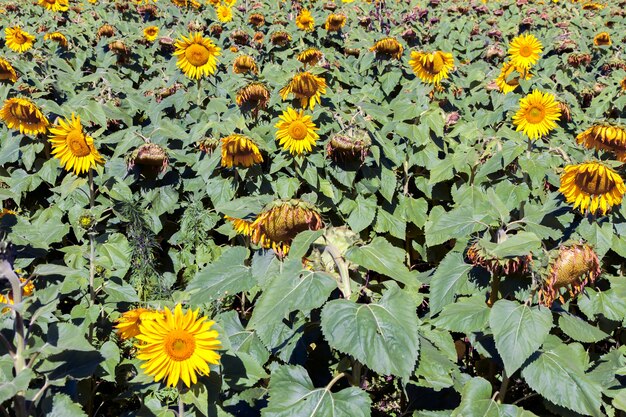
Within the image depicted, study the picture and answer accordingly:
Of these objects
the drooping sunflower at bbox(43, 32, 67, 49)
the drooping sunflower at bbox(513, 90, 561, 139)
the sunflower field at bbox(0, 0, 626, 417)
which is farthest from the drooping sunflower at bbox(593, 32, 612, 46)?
the drooping sunflower at bbox(43, 32, 67, 49)

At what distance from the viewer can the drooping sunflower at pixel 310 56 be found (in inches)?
172

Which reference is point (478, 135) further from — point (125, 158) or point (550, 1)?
point (550, 1)

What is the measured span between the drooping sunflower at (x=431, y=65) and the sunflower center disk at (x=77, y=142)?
7.93 feet

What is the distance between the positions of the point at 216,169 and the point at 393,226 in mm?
1241

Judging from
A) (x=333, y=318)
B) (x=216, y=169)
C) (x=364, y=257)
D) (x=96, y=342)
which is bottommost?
(x=96, y=342)

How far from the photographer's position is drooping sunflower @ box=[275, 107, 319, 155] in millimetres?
3320

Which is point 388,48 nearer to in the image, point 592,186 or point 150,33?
point 592,186

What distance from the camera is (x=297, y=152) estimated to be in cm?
339

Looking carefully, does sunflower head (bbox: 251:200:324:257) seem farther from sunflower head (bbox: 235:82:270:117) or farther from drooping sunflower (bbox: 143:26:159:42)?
A: drooping sunflower (bbox: 143:26:159:42)

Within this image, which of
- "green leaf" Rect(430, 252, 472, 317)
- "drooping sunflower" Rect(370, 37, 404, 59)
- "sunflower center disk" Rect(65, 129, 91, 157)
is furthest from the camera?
"drooping sunflower" Rect(370, 37, 404, 59)

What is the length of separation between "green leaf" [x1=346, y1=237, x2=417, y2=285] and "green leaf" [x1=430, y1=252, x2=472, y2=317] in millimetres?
650

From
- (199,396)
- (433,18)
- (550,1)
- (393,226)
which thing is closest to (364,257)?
(199,396)

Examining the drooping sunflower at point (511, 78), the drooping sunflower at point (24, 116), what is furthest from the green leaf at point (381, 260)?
the drooping sunflower at point (511, 78)

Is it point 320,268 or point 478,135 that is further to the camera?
point 478,135
